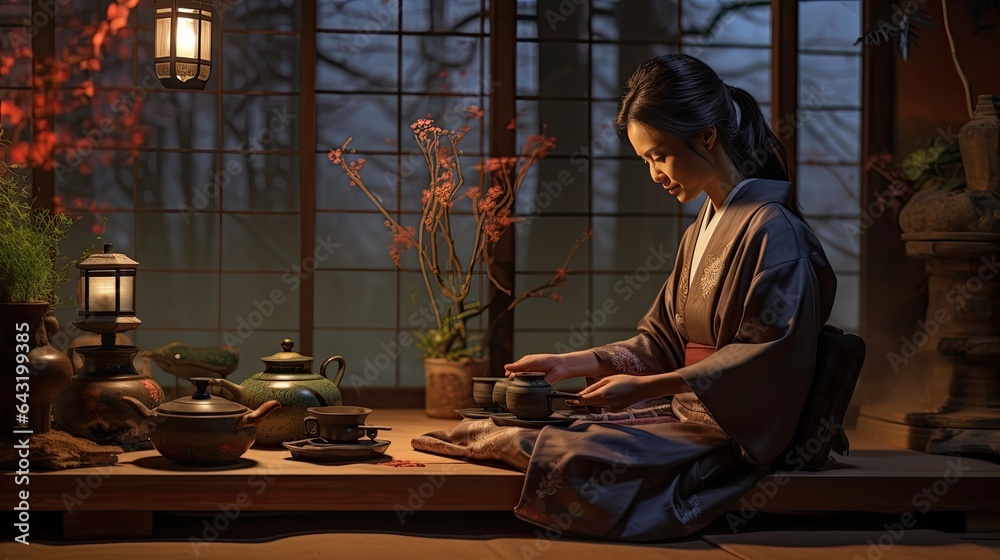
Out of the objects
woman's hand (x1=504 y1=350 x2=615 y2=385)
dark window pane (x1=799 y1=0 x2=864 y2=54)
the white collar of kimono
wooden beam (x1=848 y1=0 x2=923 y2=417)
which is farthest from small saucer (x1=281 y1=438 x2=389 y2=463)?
dark window pane (x1=799 y1=0 x2=864 y2=54)

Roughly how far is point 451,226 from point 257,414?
91.2 inches

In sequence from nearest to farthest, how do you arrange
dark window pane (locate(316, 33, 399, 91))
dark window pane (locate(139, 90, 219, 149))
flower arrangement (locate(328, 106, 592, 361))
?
1. flower arrangement (locate(328, 106, 592, 361))
2. dark window pane (locate(139, 90, 219, 149))
3. dark window pane (locate(316, 33, 399, 91))

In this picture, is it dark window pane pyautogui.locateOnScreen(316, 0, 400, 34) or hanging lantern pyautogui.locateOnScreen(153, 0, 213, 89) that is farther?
dark window pane pyautogui.locateOnScreen(316, 0, 400, 34)

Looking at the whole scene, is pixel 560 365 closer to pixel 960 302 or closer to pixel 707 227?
pixel 707 227

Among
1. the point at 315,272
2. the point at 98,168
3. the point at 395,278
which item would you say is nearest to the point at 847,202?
the point at 395,278

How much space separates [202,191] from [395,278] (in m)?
1.08

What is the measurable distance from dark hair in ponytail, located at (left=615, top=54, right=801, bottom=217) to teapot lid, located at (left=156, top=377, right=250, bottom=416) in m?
1.59

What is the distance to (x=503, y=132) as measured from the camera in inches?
216

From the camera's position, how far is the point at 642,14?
19.9ft

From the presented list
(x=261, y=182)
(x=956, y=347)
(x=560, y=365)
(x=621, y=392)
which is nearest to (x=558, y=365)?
(x=560, y=365)

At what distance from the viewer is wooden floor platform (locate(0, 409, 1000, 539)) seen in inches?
136

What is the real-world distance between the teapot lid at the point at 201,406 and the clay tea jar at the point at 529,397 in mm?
867

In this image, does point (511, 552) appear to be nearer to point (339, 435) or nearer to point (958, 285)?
point (339, 435)

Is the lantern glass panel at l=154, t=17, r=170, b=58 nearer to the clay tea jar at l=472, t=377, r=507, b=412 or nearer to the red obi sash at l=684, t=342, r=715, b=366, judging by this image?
the clay tea jar at l=472, t=377, r=507, b=412
